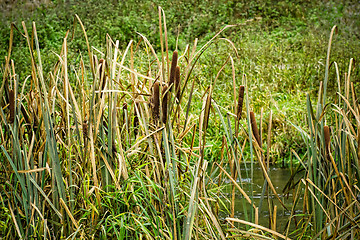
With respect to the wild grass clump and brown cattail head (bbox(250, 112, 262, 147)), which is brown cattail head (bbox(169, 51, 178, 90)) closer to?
the wild grass clump

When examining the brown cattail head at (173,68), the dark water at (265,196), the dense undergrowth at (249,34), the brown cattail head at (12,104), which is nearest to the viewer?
the brown cattail head at (173,68)

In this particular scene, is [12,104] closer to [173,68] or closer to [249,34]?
[173,68]

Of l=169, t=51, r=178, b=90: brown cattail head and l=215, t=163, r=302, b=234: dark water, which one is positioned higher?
l=169, t=51, r=178, b=90: brown cattail head

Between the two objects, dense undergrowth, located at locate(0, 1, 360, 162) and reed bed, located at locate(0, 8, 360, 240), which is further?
dense undergrowth, located at locate(0, 1, 360, 162)

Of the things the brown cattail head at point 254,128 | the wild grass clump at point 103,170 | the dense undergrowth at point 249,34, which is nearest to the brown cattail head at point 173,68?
the wild grass clump at point 103,170

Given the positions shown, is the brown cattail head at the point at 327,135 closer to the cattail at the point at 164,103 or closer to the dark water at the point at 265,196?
the cattail at the point at 164,103

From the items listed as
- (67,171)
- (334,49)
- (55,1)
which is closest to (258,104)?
(334,49)

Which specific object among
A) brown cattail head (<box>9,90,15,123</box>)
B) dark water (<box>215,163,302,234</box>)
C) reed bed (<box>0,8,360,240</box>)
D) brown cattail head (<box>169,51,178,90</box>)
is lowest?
dark water (<box>215,163,302,234</box>)

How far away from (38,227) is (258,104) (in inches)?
158

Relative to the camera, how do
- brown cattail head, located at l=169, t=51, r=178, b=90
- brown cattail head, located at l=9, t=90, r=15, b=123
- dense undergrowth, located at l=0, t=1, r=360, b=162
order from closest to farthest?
brown cattail head, located at l=169, t=51, r=178, b=90 < brown cattail head, located at l=9, t=90, r=15, b=123 < dense undergrowth, located at l=0, t=1, r=360, b=162

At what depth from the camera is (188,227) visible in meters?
1.47

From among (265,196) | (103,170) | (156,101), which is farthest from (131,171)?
(265,196)

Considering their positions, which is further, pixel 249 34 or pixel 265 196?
pixel 249 34

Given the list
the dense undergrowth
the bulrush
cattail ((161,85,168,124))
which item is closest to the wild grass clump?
cattail ((161,85,168,124))
